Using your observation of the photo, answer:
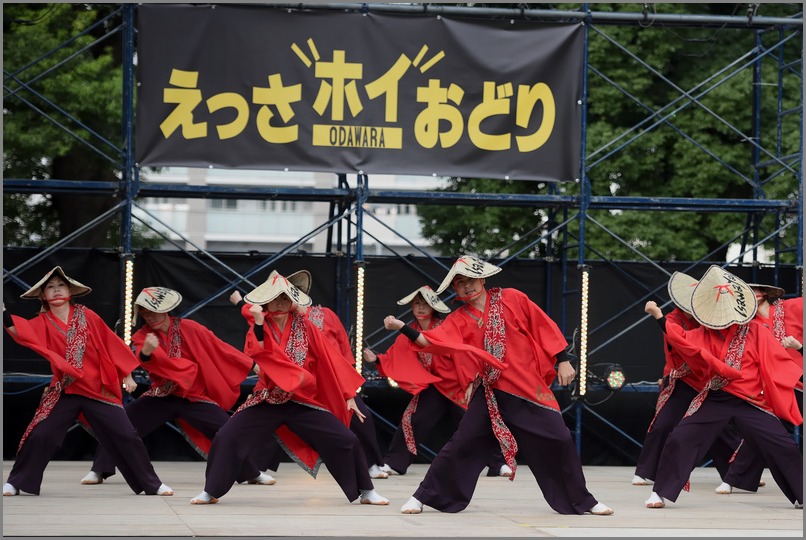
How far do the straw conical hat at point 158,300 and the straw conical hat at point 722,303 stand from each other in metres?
4.10

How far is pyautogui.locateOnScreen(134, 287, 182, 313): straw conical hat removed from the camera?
1017 centimetres

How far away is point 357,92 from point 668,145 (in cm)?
748

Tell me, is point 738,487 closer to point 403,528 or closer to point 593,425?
point 593,425

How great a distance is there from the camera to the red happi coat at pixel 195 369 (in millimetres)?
10273

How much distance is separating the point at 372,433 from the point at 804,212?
4.91m

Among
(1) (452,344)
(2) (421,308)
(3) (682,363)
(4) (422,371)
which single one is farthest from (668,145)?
(1) (452,344)

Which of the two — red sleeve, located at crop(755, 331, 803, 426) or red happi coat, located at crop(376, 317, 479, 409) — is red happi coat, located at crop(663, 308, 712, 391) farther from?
red happi coat, located at crop(376, 317, 479, 409)

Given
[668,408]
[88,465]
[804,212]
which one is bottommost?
[88,465]

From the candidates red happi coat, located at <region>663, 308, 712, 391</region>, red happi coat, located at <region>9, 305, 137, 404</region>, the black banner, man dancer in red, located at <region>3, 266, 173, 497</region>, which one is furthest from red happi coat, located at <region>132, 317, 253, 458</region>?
red happi coat, located at <region>663, 308, 712, 391</region>

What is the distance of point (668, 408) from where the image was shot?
1089cm

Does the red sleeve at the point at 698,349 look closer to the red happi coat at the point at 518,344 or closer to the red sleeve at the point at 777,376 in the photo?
the red sleeve at the point at 777,376

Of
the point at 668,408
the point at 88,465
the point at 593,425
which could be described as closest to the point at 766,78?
the point at 593,425

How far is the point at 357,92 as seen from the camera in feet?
39.6

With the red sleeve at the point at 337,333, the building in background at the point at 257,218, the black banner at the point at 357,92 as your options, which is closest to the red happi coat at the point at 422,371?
the red sleeve at the point at 337,333
